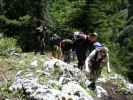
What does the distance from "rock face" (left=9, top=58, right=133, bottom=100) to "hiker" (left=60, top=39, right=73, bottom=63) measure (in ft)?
10.0

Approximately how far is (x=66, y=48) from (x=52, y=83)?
5567mm

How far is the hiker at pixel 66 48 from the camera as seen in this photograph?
695 inches

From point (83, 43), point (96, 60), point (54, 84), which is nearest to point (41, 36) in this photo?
point (83, 43)

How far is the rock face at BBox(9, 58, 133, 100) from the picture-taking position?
11954 millimetres

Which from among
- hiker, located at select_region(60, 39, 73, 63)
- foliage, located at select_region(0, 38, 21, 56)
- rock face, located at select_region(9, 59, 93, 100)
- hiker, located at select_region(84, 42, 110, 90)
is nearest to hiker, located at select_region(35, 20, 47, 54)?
foliage, located at select_region(0, 38, 21, 56)

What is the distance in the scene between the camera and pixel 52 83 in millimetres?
12648

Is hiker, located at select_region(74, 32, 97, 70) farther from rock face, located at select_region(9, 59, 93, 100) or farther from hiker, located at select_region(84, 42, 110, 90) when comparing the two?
rock face, located at select_region(9, 59, 93, 100)

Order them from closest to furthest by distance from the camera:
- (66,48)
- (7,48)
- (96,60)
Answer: (96,60) < (66,48) < (7,48)

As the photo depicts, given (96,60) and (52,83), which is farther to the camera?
(96,60)

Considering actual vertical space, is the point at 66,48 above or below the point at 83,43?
below

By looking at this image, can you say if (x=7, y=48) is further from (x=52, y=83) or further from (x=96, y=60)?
(x=52, y=83)

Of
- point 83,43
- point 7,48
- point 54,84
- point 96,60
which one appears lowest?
point 7,48

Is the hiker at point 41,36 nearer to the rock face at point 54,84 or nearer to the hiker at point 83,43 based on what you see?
the hiker at point 83,43

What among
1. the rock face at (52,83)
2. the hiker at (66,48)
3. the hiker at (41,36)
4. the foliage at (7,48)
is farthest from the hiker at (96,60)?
the hiker at (41,36)
